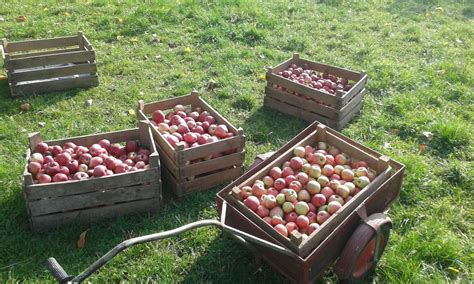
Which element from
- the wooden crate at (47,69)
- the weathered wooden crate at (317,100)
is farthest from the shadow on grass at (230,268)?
the wooden crate at (47,69)

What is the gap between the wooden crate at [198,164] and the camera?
14.5ft

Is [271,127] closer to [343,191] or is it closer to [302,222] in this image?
[343,191]

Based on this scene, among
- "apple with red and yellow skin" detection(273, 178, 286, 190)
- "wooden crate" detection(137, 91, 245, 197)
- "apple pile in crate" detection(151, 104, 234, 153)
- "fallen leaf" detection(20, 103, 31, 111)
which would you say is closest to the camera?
"apple with red and yellow skin" detection(273, 178, 286, 190)

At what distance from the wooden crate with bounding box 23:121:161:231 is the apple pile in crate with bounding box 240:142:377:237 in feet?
3.01

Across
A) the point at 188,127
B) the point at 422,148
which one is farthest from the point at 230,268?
the point at 422,148

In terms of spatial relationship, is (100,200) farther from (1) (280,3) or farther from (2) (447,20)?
(2) (447,20)

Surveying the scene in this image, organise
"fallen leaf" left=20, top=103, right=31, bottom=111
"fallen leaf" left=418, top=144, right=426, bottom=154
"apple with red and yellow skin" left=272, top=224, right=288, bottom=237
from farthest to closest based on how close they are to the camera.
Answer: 1. "fallen leaf" left=20, top=103, right=31, bottom=111
2. "fallen leaf" left=418, top=144, right=426, bottom=154
3. "apple with red and yellow skin" left=272, top=224, right=288, bottom=237

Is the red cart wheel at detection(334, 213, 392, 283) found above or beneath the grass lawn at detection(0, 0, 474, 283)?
above

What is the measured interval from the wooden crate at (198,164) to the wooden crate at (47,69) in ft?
6.65

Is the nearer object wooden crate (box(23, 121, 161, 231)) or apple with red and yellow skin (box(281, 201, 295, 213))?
apple with red and yellow skin (box(281, 201, 295, 213))

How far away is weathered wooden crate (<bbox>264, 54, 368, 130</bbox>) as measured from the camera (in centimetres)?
575

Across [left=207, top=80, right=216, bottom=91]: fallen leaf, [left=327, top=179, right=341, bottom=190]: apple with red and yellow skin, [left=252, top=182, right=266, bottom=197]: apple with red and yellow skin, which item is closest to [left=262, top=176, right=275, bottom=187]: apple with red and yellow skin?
[left=252, top=182, right=266, bottom=197]: apple with red and yellow skin

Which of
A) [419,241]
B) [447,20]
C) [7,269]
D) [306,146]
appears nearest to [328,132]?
[306,146]

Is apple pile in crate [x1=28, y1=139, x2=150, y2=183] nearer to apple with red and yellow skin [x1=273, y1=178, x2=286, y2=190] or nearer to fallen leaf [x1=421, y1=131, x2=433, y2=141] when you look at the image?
apple with red and yellow skin [x1=273, y1=178, x2=286, y2=190]
